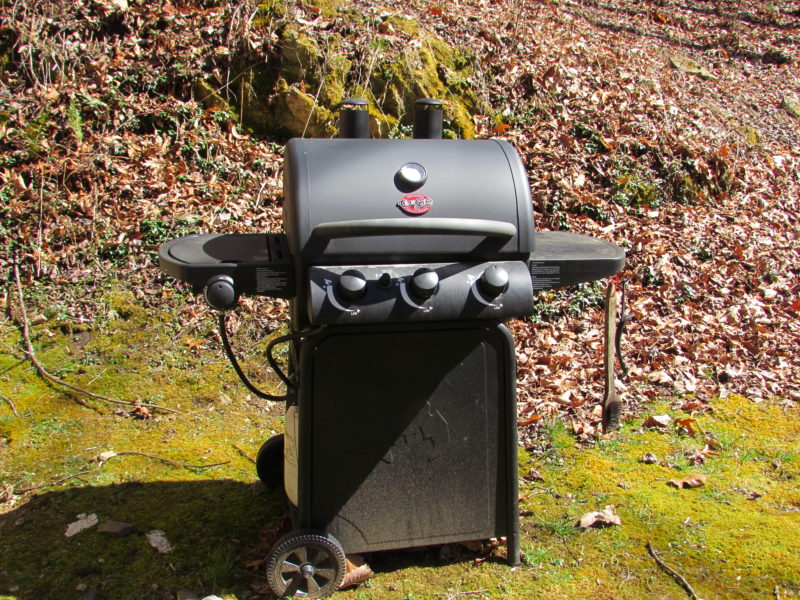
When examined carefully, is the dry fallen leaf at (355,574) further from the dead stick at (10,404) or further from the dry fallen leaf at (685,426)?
the dead stick at (10,404)

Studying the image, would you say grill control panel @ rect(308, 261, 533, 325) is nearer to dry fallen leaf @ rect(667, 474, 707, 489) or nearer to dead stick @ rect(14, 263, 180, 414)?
dry fallen leaf @ rect(667, 474, 707, 489)

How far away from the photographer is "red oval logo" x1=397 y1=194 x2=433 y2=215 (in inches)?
88.9

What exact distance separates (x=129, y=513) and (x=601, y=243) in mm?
2412

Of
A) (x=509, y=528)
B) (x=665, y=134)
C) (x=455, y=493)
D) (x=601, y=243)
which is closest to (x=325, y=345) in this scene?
(x=455, y=493)

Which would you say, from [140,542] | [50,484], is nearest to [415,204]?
[140,542]

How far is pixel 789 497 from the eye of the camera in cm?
317

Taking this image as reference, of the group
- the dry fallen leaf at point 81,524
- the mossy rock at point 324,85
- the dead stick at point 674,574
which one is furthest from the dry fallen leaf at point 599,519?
the mossy rock at point 324,85

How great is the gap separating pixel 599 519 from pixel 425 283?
152 centimetres

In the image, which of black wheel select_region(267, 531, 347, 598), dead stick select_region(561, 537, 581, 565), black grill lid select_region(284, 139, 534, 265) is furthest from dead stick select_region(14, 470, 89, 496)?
dead stick select_region(561, 537, 581, 565)

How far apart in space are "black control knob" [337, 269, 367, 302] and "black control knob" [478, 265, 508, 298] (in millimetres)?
402

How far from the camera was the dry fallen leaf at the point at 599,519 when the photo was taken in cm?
299

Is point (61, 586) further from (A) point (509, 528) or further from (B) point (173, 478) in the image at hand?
(A) point (509, 528)

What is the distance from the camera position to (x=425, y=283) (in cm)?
220

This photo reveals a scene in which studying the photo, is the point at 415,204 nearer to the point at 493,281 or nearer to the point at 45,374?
the point at 493,281
